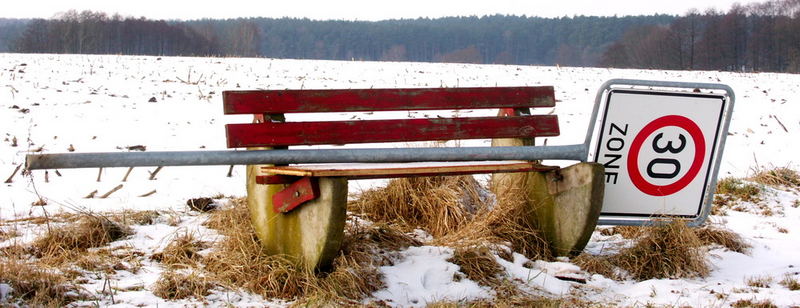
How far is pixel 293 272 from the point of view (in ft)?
13.3

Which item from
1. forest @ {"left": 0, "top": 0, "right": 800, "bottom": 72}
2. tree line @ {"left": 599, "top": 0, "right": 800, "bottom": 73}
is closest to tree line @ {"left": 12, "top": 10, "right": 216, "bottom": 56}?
forest @ {"left": 0, "top": 0, "right": 800, "bottom": 72}

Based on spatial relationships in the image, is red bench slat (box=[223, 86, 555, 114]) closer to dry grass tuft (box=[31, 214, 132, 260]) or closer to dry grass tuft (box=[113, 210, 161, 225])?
dry grass tuft (box=[31, 214, 132, 260])

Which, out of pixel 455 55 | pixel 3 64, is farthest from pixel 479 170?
pixel 455 55

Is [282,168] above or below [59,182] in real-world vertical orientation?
above

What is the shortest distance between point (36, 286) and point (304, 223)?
126 centimetres

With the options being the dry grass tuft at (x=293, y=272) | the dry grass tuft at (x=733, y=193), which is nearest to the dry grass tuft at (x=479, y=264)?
the dry grass tuft at (x=293, y=272)

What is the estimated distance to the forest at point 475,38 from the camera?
82.8 metres

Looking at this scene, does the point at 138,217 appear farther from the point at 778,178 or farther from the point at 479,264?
the point at 778,178

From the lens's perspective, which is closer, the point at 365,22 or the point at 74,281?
the point at 74,281

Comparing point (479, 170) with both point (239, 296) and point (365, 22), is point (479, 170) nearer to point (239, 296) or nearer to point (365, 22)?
point (239, 296)

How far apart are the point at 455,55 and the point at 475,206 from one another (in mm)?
106116

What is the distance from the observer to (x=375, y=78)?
1838 centimetres

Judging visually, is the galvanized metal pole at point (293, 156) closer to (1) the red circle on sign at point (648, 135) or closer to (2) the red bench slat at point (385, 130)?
(2) the red bench slat at point (385, 130)

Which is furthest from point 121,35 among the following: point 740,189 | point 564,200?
point 564,200
